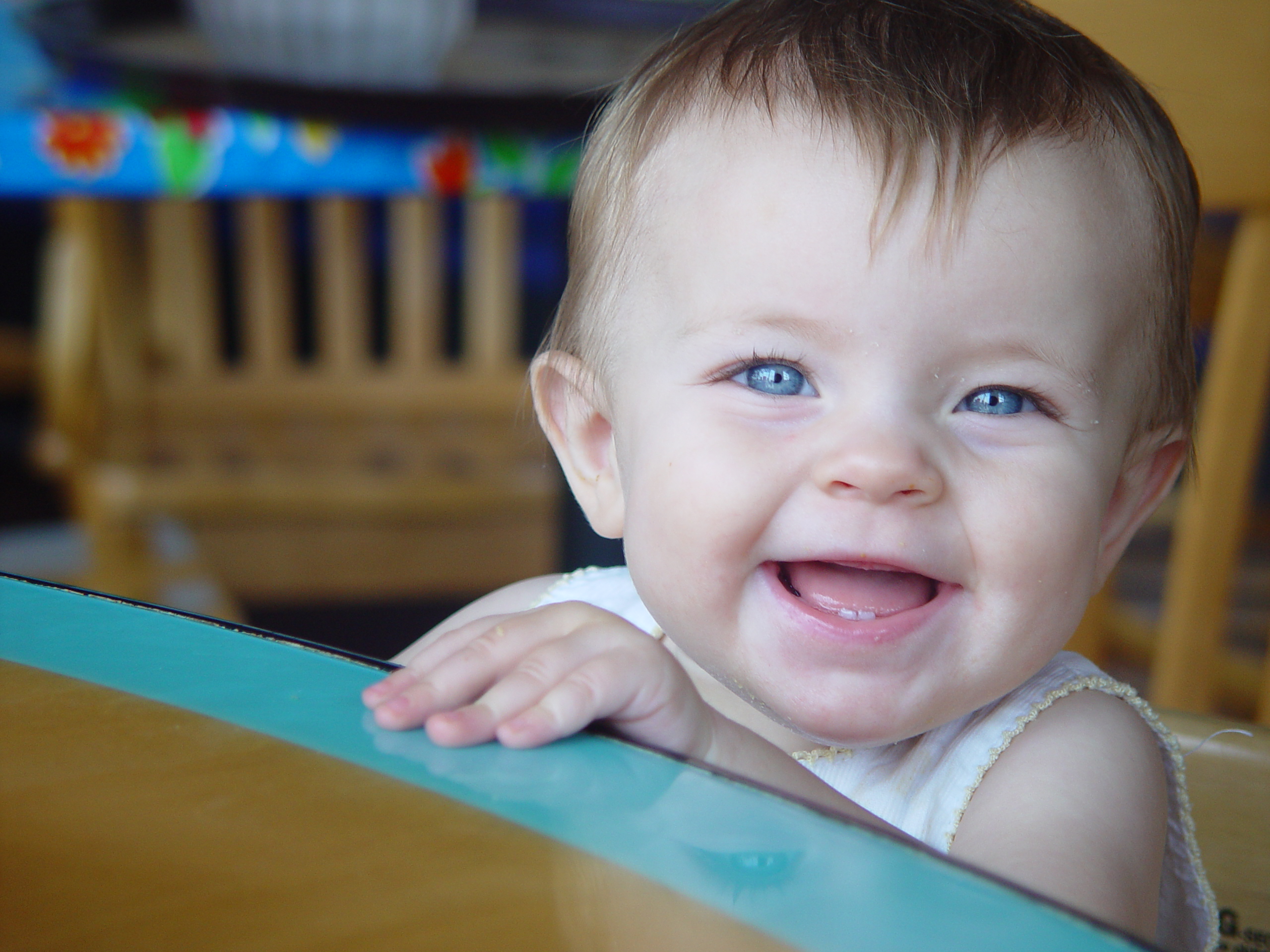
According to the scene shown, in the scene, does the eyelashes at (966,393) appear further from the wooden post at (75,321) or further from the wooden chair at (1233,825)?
the wooden post at (75,321)

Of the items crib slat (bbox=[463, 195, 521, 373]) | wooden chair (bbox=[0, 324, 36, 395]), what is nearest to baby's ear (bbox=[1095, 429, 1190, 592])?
crib slat (bbox=[463, 195, 521, 373])

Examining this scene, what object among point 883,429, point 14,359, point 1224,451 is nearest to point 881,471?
point 883,429

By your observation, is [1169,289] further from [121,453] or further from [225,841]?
[121,453]

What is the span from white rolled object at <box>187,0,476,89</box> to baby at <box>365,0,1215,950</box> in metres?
0.99

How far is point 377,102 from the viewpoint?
154cm

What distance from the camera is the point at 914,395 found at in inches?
22.7

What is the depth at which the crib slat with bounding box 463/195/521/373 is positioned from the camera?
208 centimetres

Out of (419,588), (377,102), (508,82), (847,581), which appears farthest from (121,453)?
(847,581)

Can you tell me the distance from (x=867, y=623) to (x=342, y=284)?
5.44 ft

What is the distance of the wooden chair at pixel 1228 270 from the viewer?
882 millimetres

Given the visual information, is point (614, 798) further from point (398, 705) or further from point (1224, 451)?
point (1224, 451)

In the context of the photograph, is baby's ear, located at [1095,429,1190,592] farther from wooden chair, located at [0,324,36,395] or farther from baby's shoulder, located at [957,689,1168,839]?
wooden chair, located at [0,324,36,395]

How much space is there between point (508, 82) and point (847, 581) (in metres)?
1.20

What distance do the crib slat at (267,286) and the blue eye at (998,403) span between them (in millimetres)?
→ 1648
